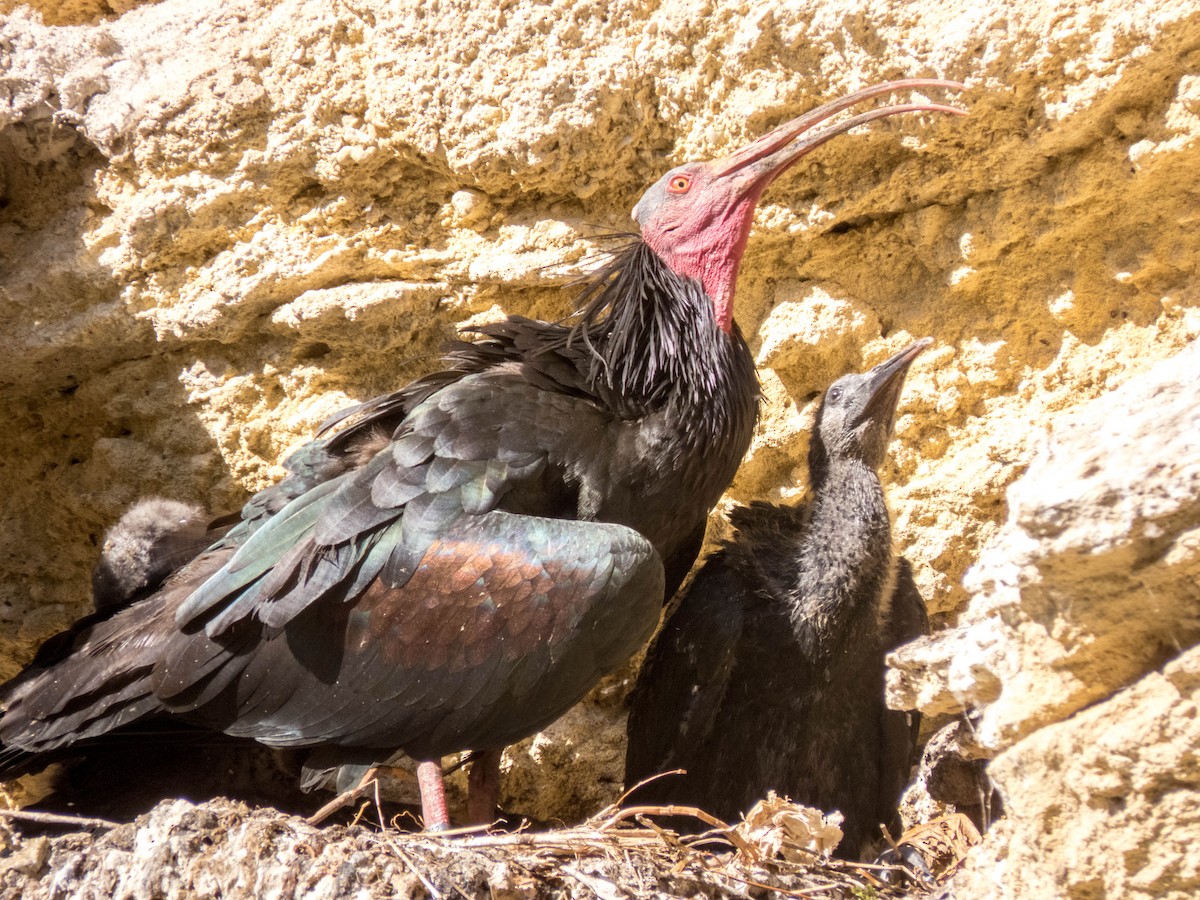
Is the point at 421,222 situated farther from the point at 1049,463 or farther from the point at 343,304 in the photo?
the point at 1049,463

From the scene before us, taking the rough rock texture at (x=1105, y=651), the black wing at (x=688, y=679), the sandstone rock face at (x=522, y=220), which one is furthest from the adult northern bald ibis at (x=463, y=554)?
the rough rock texture at (x=1105, y=651)

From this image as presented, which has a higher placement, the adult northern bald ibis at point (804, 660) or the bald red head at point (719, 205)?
the bald red head at point (719, 205)

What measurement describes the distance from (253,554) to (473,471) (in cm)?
69

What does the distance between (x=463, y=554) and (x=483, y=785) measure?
0.95 m

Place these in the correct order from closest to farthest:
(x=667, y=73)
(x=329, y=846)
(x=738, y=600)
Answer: (x=329, y=846) < (x=738, y=600) < (x=667, y=73)

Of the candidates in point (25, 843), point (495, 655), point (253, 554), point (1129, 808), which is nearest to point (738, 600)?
point (495, 655)

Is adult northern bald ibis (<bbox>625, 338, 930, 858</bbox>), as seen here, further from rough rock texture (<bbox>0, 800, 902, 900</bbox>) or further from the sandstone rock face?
rough rock texture (<bbox>0, 800, 902, 900</bbox>)

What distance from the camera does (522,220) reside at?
4.67 metres

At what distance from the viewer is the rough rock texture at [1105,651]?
88.0 inches

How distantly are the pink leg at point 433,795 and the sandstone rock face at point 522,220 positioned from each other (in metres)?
1.13

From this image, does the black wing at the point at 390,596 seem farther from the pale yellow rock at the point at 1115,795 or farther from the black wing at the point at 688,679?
the pale yellow rock at the point at 1115,795

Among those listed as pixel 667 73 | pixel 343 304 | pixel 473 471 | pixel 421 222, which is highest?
pixel 667 73

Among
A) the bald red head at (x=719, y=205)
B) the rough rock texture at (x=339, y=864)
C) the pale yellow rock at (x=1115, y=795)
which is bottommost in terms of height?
the rough rock texture at (x=339, y=864)

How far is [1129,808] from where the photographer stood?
2305 mm
